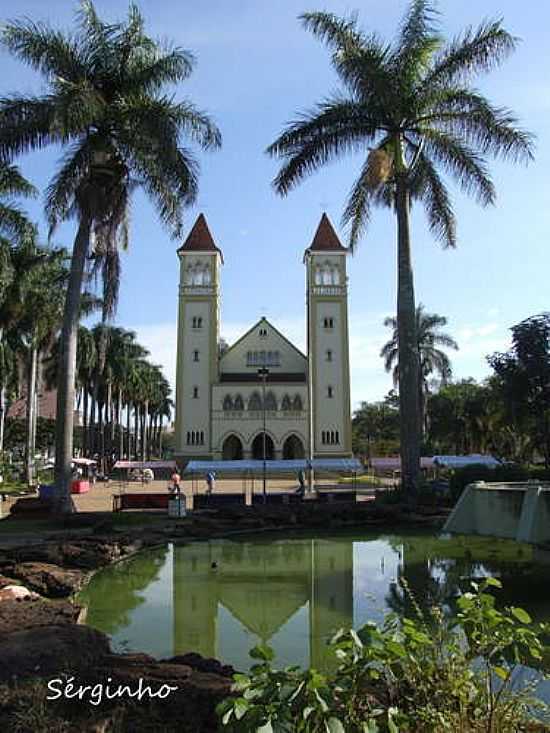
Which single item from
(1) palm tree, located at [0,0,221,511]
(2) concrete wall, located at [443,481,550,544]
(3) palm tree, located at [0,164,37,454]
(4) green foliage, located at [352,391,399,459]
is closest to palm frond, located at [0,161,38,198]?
(3) palm tree, located at [0,164,37,454]

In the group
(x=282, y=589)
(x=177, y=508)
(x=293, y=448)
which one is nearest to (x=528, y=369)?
(x=177, y=508)

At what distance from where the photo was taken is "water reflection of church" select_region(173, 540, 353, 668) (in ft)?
25.6

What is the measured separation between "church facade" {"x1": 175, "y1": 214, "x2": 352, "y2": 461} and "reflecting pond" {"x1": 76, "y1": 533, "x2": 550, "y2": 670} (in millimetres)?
49490

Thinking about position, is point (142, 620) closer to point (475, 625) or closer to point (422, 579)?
point (422, 579)

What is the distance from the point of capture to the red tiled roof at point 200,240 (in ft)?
234

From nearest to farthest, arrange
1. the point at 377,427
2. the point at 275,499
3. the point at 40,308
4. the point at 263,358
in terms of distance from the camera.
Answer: the point at 275,499, the point at 40,308, the point at 263,358, the point at 377,427

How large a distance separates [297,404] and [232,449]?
8.11 meters

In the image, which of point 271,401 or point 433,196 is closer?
point 433,196

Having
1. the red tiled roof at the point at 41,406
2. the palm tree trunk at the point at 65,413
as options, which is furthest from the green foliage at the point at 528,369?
the red tiled roof at the point at 41,406

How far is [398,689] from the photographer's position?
Answer: 417cm

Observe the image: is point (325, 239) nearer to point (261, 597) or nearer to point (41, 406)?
point (41, 406)

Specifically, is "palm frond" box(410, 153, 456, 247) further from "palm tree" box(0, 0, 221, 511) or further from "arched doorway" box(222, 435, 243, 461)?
"arched doorway" box(222, 435, 243, 461)

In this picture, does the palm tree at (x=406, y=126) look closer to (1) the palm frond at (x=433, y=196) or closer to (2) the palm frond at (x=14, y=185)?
(1) the palm frond at (x=433, y=196)

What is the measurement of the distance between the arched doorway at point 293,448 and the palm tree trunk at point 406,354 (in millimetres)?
45662
